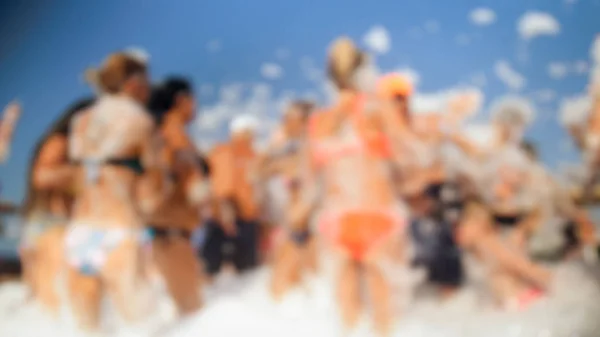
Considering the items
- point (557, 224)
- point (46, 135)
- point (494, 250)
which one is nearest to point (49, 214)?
point (46, 135)

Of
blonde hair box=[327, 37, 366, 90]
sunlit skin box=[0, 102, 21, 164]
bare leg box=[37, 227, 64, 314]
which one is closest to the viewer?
blonde hair box=[327, 37, 366, 90]

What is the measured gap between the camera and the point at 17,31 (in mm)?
2520

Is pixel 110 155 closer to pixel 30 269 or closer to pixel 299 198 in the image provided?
pixel 30 269

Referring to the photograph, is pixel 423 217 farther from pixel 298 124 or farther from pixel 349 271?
pixel 298 124

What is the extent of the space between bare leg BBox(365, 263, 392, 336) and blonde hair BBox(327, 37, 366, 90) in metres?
0.52

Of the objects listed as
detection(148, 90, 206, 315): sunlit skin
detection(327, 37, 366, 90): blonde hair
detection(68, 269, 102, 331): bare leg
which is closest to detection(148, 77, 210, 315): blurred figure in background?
detection(148, 90, 206, 315): sunlit skin

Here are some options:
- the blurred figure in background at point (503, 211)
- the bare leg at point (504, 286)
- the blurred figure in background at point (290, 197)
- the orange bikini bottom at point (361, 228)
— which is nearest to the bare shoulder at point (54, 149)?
the blurred figure in background at point (290, 197)

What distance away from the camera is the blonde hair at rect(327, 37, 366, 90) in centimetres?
207

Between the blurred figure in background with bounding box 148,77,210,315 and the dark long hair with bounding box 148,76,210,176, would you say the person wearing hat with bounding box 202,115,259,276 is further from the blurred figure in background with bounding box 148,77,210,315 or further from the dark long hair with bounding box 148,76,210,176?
the dark long hair with bounding box 148,76,210,176

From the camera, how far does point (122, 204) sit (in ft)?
7.27

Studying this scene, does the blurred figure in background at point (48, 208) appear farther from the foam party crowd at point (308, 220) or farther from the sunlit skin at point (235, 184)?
the sunlit skin at point (235, 184)

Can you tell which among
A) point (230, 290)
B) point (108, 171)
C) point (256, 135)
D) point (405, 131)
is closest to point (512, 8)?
point (405, 131)

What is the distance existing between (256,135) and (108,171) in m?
0.47

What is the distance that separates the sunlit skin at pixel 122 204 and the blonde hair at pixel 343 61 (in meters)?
0.57
